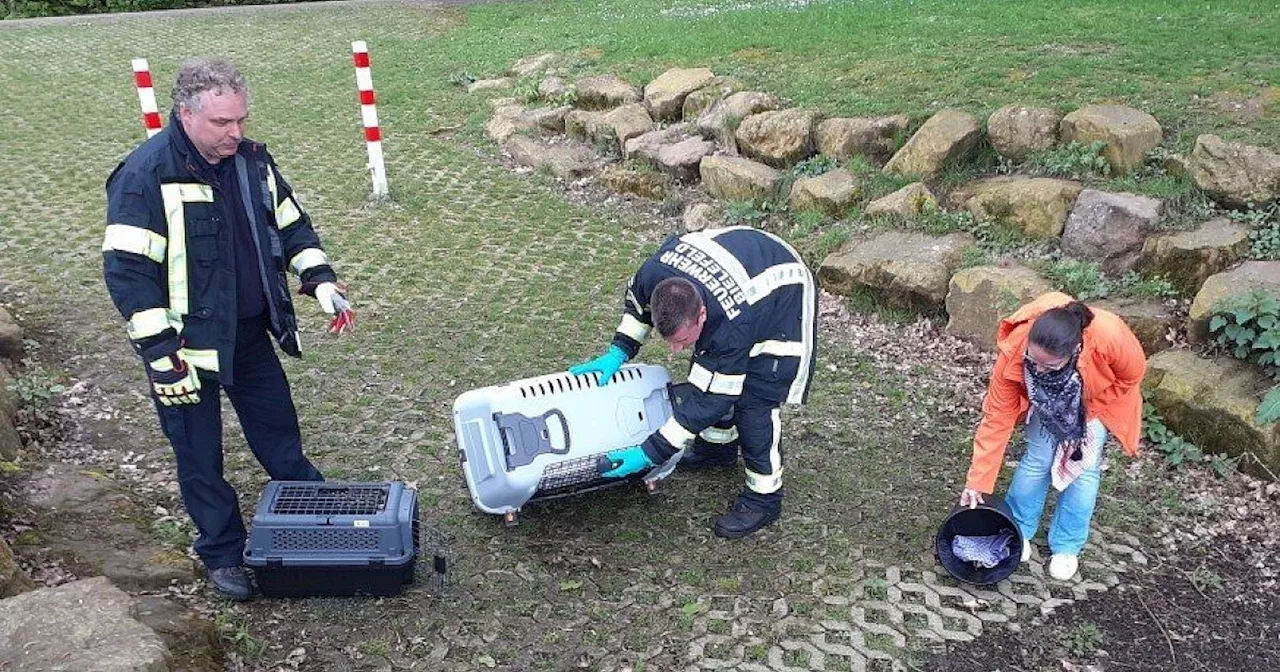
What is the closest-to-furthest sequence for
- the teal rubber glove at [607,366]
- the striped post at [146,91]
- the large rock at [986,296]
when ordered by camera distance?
the teal rubber glove at [607,366] < the large rock at [986,296] < the striped post at [146,91]

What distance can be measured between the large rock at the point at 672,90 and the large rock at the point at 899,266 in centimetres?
315

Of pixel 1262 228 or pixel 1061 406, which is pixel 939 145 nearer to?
pixel 1262 228

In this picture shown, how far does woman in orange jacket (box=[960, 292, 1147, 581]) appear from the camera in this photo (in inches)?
147

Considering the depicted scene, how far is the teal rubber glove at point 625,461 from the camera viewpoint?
429 cm

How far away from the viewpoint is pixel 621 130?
931 cm

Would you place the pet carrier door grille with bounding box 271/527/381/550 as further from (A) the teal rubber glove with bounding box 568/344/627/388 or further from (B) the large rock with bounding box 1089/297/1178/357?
(B) the large rock with bounding box 1089/297/1178/357

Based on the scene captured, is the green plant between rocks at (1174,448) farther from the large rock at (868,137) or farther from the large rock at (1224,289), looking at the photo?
the large rock at (868,137)

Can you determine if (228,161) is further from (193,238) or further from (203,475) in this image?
(203,475)

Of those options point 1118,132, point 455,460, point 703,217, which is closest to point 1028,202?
point 1118,132

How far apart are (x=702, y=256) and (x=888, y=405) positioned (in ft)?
6.50

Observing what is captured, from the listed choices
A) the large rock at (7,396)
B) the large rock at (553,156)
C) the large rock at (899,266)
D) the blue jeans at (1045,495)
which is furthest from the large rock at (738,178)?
the large rock at (7,396)

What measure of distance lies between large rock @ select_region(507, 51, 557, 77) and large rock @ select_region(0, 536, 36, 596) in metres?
8.92

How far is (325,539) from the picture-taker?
3.88 meters

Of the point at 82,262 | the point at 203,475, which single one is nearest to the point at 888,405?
the point at 203,475
